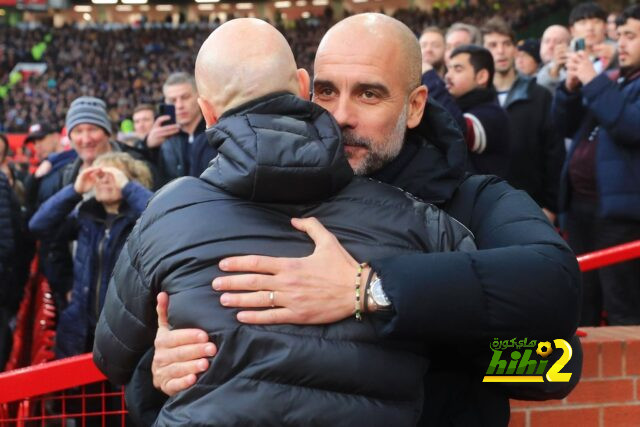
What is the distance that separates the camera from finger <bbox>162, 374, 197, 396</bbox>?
1.61 meters

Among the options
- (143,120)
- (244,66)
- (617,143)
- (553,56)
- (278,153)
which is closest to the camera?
(278,153)

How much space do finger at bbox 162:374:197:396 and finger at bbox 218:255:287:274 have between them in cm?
21

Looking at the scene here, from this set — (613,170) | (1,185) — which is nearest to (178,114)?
(1,185)

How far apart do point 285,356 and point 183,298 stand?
0.22m

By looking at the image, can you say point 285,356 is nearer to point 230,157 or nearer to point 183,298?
point 183,298

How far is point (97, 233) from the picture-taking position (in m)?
4.57

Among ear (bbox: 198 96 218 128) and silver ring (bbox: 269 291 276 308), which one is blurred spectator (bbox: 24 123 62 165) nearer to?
ear (bbox: 198 96 218 128)

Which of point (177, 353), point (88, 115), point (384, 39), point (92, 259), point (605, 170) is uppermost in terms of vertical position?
point (384, 39)

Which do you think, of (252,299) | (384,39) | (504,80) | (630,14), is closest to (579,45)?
(630,14)

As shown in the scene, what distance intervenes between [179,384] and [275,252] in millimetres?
295

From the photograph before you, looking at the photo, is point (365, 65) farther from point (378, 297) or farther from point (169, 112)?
point (169, 112)

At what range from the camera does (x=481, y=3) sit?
124ft

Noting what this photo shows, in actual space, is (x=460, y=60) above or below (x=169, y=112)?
above

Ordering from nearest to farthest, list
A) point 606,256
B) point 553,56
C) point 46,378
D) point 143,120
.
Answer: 1. point 46,378
2. point 606,256
3. point 553,56
4. point 143,120
